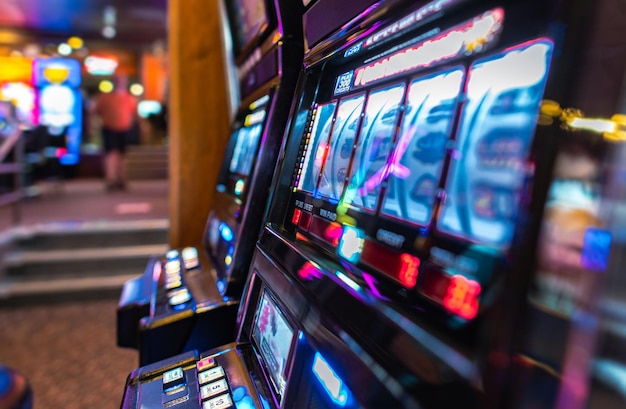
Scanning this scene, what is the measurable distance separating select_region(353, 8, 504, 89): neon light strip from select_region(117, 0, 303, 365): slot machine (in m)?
0.52

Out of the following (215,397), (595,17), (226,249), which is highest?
(595,17)

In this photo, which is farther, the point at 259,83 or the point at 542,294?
the point at 259,83

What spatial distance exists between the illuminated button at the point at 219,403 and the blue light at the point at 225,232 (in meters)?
0.63

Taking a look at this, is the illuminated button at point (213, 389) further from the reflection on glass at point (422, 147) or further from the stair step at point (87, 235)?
the stair step at point (87, 235)

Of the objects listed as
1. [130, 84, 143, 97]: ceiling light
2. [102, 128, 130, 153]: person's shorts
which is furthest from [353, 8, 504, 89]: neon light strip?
[130, 84, 143, 97]: ceiling light

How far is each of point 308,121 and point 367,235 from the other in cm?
44

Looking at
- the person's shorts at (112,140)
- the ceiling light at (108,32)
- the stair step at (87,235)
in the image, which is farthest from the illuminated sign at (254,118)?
the ceiling light at (108,32)

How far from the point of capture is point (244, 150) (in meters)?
1.70

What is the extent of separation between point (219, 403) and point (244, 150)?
Result: 1070 millimetres

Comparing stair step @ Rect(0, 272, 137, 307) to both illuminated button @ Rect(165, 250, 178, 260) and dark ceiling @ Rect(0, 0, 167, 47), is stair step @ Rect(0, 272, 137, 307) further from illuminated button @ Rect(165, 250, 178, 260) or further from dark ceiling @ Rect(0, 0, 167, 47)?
dark ceiling @ Rect(0, 0, 167, 47)

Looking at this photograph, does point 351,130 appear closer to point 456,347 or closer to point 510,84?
point 510,84

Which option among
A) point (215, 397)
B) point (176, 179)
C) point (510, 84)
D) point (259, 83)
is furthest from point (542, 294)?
point (176, 179)

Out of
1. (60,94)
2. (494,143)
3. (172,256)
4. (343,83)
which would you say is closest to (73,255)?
(172,256)

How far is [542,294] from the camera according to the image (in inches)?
16.7
